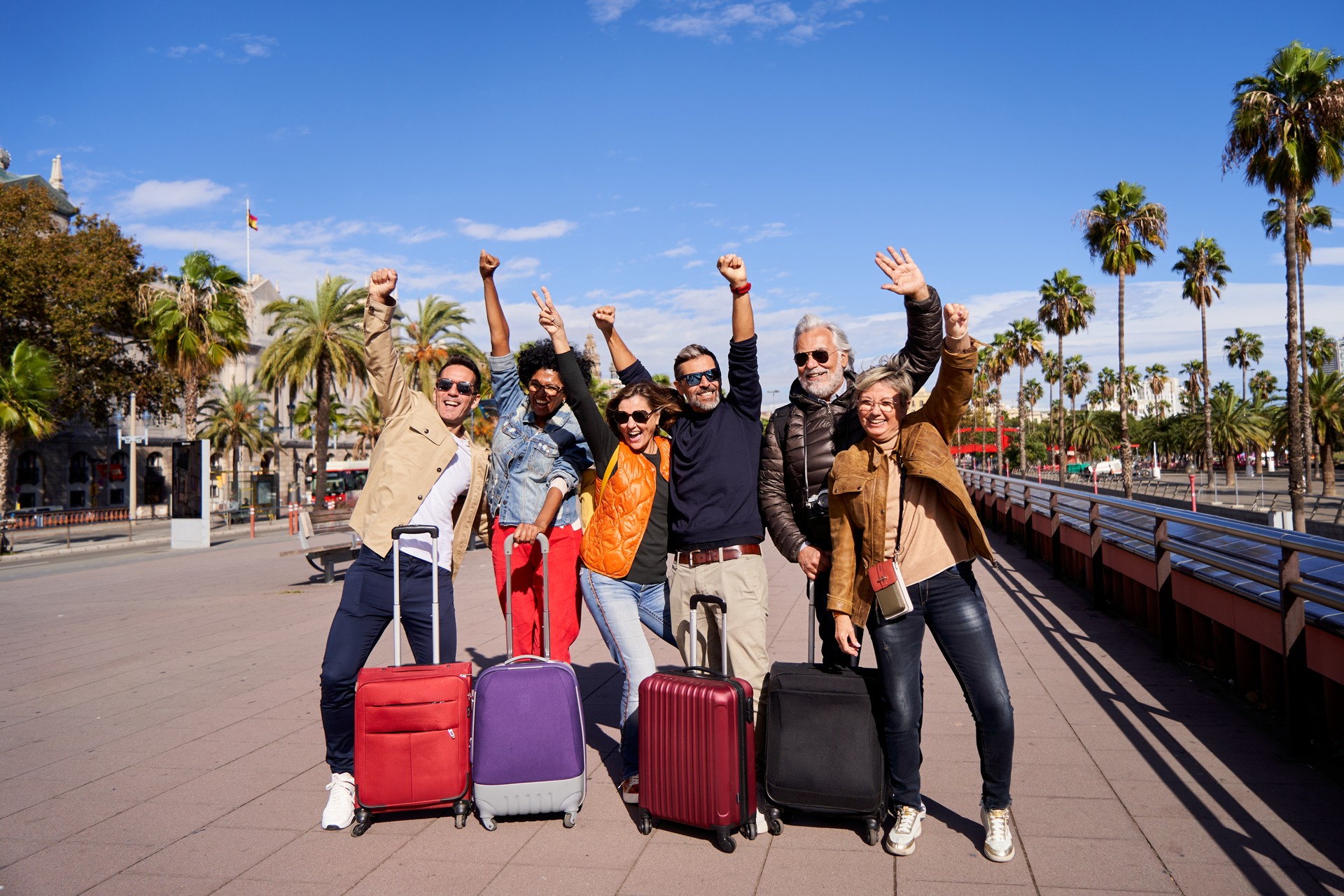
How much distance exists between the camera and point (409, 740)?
3.55 meters

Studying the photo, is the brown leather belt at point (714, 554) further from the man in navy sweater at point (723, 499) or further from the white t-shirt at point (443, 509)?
the white t-shirt at point (443, 509)

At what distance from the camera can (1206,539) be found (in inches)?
234

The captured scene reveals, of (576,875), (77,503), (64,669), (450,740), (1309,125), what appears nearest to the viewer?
(576,875)

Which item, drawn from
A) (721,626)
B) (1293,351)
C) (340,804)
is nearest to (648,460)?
(721,626)

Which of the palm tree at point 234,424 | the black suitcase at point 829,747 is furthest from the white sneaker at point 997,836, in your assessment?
the palm tree at point 234,424

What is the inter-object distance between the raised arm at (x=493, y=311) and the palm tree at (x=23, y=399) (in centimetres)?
2445

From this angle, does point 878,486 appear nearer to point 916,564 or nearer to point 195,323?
point 916,564

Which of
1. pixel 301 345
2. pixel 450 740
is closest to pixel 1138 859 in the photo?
pixel 450 740

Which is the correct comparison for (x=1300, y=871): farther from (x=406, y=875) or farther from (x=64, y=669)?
(x=64, y=669)

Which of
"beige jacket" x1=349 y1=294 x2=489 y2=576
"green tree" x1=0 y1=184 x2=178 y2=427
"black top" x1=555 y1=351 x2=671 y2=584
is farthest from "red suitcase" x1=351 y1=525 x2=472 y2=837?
"green tree" x1=0 y1=184 x2=178 y2=427

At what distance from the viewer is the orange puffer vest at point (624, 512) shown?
3.83 m

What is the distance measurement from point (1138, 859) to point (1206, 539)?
3.52m

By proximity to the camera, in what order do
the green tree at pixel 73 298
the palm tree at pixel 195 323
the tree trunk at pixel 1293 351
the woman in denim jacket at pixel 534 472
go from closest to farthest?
1. the woman in denim jacket at pixel 534 472
2. the tree trunk at pixel 1293 351
3. the palm tree at pixel 195 323
4. the green tree at pixel 73 298

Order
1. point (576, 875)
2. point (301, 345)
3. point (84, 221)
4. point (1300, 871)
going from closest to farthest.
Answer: point (1300, 871)
point (576, 875)
point (301, 345)
point (84, 221)
